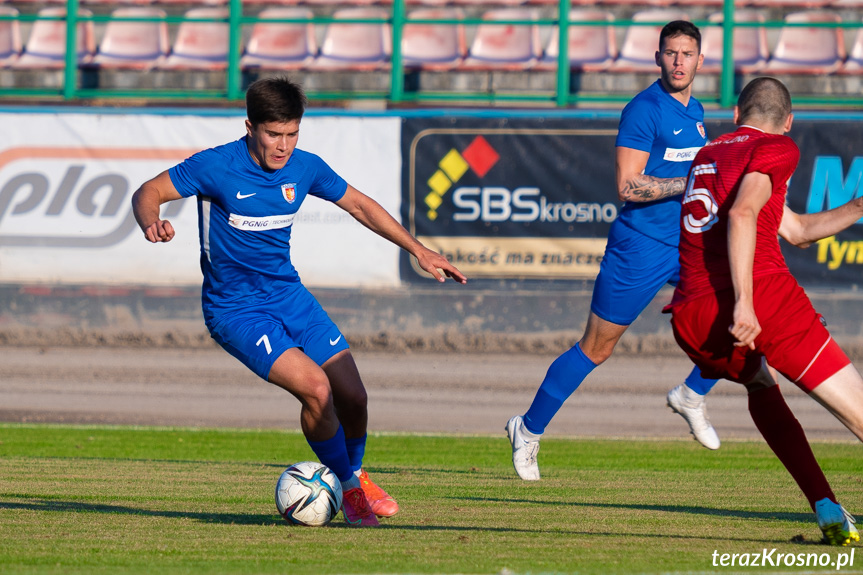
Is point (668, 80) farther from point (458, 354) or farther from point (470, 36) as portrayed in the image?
point (470, 36)

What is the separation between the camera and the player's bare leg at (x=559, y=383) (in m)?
7.70

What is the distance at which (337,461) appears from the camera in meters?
6.22

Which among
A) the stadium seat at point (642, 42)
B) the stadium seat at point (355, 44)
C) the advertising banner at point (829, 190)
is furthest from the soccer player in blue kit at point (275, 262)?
the stadium seat at point (642, 42)

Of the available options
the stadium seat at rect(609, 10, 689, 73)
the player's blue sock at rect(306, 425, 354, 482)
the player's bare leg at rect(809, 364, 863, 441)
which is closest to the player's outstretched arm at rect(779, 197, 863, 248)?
the player's bare leg at rect(809, 364, 863, 441)

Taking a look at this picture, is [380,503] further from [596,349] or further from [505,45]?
[505,45]

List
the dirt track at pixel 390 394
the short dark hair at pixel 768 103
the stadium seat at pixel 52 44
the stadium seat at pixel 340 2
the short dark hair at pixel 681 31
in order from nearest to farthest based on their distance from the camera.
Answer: the short dark hair at pixel 768 103, the short dark hair at pixel 681 31, the dirt track at pixel 390 394, the stadium seat at pixel 52 44, the stadium seat at pixel 340 2

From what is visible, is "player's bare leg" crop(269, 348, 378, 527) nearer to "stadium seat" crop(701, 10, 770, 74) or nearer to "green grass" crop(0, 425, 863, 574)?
"green grass" crop(0, 425, 863, 574)

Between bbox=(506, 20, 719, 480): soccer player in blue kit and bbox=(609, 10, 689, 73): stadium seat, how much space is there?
11996 millimetres

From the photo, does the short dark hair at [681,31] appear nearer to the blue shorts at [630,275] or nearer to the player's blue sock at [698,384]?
the blue shorts at [630,275]

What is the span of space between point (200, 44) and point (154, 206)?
1536 cm

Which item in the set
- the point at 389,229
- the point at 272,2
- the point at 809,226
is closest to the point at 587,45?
the point at 272,2

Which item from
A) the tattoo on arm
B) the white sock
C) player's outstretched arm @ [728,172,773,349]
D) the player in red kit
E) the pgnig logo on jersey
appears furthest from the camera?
the pgnig logo on jersey

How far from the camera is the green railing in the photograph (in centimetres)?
1794

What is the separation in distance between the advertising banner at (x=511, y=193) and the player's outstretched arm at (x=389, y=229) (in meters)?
9.88
